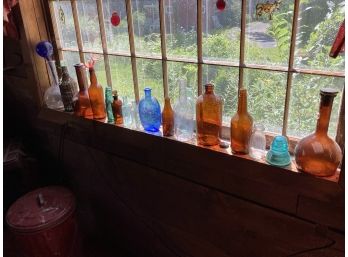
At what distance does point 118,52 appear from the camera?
1.25 meters

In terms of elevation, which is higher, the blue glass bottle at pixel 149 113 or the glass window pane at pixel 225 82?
the glass window pane at pixel 225 82

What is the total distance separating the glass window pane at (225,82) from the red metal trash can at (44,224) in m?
0.83

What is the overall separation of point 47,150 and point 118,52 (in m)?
0.88

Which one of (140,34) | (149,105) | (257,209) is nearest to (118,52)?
(140,34)

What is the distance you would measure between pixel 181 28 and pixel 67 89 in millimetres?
626

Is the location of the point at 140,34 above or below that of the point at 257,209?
above

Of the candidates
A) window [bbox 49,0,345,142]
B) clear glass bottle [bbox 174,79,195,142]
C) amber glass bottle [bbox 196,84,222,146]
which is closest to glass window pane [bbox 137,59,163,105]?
window [bbox 49,0,345,142]

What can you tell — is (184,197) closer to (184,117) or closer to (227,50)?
(184,117)

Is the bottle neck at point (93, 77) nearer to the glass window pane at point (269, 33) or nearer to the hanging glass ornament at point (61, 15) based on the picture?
the hanging glass ornament at point (61, 15)

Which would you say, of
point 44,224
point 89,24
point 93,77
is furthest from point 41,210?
point 89,24

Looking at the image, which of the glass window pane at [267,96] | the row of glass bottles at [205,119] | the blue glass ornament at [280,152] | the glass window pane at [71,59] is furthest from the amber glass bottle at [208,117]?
the glass window pane at [71,59]

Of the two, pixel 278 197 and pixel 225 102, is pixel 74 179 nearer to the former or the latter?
pixel 225 102

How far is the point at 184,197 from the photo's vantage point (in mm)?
1228

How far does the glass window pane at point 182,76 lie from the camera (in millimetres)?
1084
